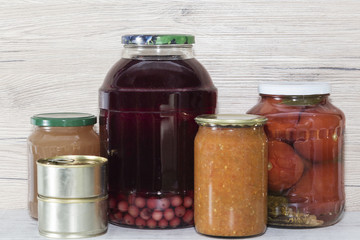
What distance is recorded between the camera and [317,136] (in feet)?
3.59

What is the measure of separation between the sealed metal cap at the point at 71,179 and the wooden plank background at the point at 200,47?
10.0 inches

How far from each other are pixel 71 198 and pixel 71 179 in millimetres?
31

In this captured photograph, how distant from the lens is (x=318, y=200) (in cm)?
110

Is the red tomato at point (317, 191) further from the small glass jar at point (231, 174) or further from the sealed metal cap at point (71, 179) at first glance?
the sealed metal cap at point (71, 179)

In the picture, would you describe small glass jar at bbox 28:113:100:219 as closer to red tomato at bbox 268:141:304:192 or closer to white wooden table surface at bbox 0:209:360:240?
white wooden table surface at bbox 0:209:360:240

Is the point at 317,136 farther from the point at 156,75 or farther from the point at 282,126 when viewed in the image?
the point at 156,75

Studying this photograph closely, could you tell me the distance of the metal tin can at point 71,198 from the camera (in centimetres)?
102

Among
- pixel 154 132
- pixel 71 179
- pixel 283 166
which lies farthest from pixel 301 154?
pixel 71 179

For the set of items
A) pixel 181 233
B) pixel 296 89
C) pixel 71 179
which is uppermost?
pixel 296 89

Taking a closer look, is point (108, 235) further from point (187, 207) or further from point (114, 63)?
point (114, 63)

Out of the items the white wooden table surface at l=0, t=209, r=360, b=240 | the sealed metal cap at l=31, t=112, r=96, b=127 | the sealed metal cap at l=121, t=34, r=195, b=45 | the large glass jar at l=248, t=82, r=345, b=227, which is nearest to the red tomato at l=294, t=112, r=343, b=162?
the large glass jar at l=248, t=82, r=345, b=227

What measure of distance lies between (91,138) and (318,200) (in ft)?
1.40

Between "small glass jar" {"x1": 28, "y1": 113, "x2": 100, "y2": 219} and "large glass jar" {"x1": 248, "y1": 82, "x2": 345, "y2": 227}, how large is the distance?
325mm

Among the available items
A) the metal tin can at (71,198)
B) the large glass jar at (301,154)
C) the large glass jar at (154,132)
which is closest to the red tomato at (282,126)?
the large glass jar at (301,154)
